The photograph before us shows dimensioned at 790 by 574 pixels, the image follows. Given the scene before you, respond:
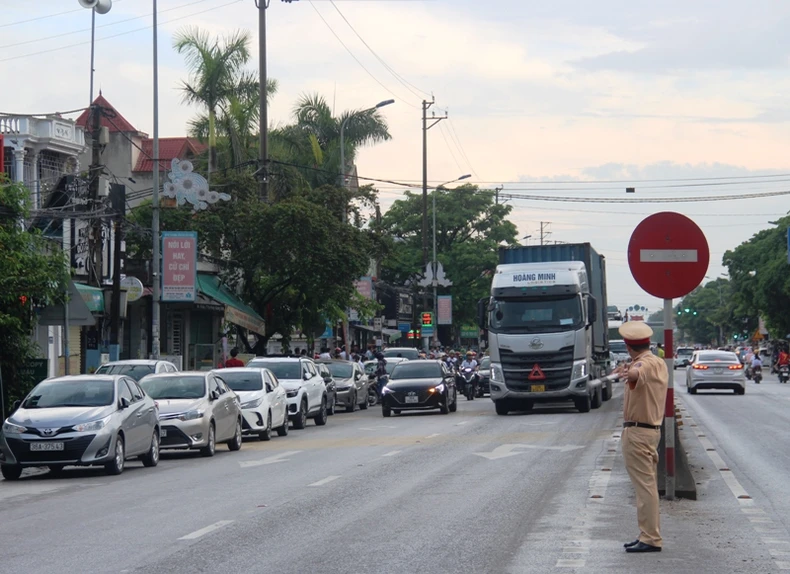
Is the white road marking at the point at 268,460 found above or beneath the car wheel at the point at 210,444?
beneath

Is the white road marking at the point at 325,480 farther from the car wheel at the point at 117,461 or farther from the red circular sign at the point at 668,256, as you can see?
the red circular sign at the point at 668,256

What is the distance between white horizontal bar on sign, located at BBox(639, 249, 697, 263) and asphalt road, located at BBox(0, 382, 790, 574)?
252 centimetres

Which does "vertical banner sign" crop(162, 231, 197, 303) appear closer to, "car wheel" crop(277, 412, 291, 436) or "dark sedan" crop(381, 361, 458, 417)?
"dark sedan" crop(381, 361, 458, 417)

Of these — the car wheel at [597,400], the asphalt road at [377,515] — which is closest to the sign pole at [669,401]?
the asphalt road at [377,515]

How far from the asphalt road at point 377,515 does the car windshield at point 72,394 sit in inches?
43.4

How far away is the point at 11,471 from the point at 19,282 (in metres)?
5.73

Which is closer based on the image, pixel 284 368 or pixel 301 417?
pixel 301 417

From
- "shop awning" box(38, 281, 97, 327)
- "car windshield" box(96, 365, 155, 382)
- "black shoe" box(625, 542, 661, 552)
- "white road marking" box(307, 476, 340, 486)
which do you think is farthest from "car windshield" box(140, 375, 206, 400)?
"black shoe" box(625, 542, 661, 552)

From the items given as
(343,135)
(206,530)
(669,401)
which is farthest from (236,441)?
(343,135)

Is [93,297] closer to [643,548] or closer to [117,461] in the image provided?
[117,461]

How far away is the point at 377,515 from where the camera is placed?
12.6 meters

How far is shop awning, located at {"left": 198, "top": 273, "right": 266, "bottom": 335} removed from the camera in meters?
39.8

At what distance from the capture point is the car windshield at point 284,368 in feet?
102

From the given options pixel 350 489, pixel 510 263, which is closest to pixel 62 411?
pixel 350 489
